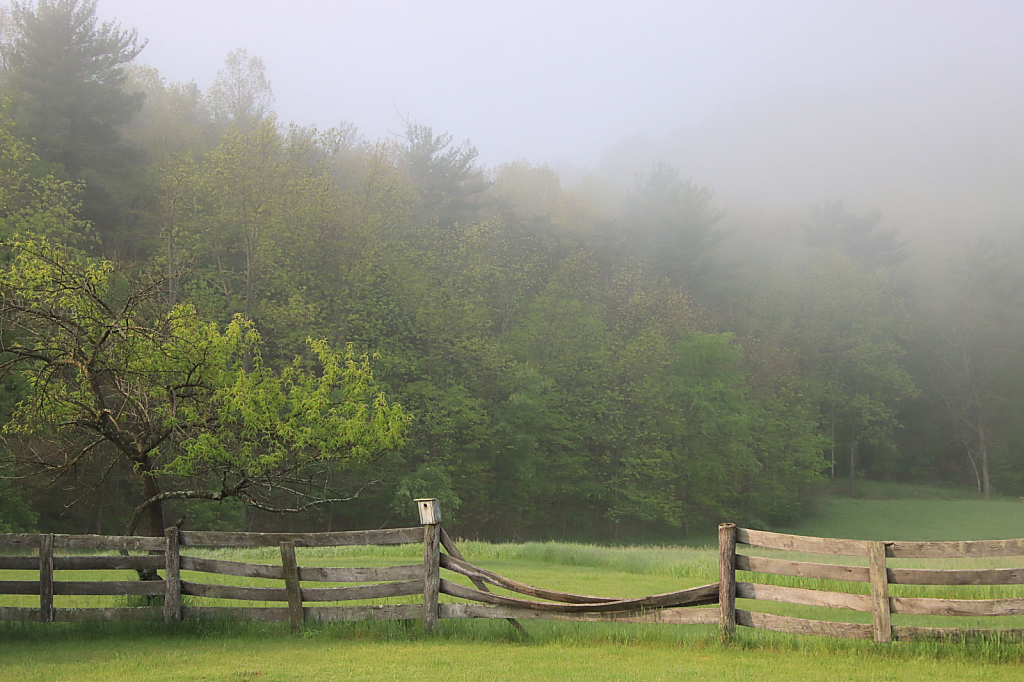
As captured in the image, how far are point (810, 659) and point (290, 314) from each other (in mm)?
32295

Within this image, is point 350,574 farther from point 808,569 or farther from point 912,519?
point 912,519

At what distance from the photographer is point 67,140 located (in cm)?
3897

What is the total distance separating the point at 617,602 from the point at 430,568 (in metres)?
2.34

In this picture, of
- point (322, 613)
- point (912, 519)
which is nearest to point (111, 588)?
point (322, 613)

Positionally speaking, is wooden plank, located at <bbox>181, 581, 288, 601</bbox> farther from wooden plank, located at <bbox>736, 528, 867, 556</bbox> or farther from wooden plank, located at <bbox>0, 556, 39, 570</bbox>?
wooden plank, located at <bbox>736, 528, 867, 556</bbox>

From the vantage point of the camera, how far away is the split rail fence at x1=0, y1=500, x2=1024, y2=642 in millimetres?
7906

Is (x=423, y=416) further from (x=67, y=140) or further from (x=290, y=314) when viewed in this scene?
(x=67, y=140)

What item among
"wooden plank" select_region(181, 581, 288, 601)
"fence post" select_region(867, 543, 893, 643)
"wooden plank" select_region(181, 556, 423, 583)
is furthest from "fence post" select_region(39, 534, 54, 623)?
"fence post" select_region(867, 543, 893, 643)

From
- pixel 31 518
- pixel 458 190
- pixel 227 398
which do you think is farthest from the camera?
pixel 458 190

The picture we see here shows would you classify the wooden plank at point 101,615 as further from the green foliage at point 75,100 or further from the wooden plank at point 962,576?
the green foliage at point 75,100

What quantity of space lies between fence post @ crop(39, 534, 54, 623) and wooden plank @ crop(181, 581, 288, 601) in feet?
5.50

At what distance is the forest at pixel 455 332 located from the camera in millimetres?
30344

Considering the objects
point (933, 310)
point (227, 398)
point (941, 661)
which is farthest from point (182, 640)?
point (933, 310)

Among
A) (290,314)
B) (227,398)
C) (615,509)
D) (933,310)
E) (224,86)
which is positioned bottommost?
(615,509)
